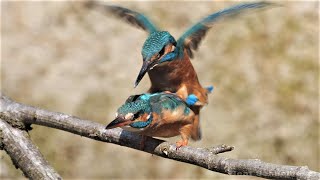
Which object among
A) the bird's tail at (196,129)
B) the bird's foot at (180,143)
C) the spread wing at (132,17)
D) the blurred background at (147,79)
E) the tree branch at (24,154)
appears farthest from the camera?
the blurred background at (147,79)

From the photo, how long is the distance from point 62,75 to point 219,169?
4921 millimetres

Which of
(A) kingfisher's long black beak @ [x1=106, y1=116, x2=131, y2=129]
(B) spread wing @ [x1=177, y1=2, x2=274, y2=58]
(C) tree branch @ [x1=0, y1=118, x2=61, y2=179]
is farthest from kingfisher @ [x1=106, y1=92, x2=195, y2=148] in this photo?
(C) tree branch @ [x1=0, y1=118, x2=61, y2=179]

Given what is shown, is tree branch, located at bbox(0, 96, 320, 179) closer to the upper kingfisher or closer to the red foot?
the red foot

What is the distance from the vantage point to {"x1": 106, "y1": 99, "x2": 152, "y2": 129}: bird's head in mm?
3046

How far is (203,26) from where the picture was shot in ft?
12.3

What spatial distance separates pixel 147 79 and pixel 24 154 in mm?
4106

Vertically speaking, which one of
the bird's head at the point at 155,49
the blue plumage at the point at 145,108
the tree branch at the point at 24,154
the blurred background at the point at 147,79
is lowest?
the blurred background at the point at 147,79

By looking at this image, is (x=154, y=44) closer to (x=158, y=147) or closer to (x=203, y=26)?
(x=158, y=147)

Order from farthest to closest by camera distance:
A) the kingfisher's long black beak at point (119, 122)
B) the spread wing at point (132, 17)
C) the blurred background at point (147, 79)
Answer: the blurred background at point (147, 79) < the spread wing at point (132, 17) < the kingfisher's long black beak at point (119, 122)

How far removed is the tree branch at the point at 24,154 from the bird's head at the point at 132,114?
425mm

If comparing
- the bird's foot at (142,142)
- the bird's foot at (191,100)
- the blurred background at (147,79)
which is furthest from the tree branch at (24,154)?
the blurred background at (147,79)

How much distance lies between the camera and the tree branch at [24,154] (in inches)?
128

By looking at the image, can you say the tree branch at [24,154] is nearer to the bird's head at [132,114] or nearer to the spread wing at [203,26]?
the bird's head at [132,114]

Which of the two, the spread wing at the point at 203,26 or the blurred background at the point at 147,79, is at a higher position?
the spread wing at the point at 203,26
